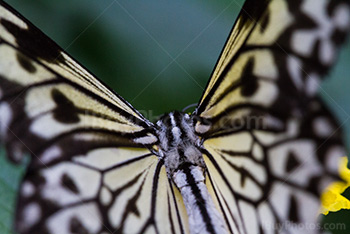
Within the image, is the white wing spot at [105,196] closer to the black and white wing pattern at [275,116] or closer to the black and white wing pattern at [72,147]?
the black and white wing pattern at [72,147]

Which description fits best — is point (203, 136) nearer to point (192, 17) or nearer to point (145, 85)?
point (145, 85)

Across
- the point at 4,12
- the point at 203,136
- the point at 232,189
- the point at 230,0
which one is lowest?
the point at 232,189

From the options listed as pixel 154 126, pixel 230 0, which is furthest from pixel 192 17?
pixel 154 126

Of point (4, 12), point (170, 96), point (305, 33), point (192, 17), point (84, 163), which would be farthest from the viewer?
point (192, 17)

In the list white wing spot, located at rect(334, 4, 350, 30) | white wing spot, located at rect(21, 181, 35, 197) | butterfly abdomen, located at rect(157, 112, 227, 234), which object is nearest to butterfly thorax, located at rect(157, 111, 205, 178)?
butterfly abdomen, located at rect(157, 112, 227, 234)

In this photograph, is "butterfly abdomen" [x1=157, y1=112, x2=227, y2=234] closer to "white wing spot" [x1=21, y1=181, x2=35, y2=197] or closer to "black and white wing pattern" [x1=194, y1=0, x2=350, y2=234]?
"black and white wing pattern" [x1=194, y1=0, x2=350, y2=234]

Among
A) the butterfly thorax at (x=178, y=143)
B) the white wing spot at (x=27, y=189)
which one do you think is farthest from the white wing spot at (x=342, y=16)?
the white wing spot at (x=27, y=189)

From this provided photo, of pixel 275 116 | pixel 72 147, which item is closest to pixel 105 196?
pixel 72 147

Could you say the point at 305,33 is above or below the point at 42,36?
below
